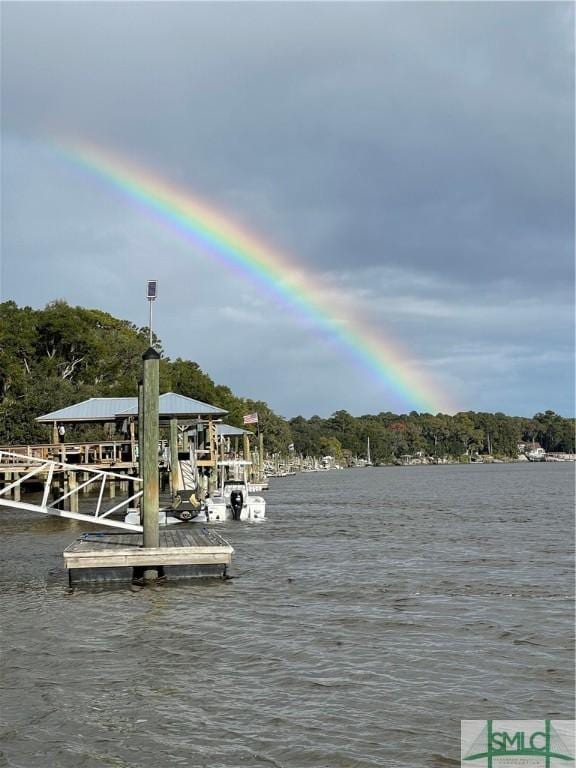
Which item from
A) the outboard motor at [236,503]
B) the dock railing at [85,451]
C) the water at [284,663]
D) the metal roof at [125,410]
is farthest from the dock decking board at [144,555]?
the metal roof at [125,410]

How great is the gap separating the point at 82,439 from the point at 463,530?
42.4 m

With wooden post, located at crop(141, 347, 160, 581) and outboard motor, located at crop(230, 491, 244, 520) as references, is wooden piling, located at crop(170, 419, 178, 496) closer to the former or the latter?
outboard motor, located at crop(230, 491, 244, 520)

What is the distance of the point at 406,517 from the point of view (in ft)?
133

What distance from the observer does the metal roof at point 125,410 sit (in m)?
40.6

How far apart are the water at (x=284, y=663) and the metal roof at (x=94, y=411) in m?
21.9

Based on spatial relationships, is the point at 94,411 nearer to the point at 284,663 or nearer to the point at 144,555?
the point at 144,555

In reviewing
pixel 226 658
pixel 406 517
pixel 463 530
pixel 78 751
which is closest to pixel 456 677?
pixel 226 658

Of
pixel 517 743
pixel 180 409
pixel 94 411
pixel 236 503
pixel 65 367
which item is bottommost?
pixel 517 743

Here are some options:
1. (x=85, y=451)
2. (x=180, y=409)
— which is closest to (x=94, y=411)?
(x=85, y=451)

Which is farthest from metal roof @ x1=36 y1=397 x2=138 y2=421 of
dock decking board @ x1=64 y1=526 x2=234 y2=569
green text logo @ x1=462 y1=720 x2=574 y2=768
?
green text logo @ x1=462 y1=720 x2=574 y2=768

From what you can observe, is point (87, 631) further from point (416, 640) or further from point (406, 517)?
point (406, 517)

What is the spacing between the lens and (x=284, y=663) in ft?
37.2

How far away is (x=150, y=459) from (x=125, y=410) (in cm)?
2548

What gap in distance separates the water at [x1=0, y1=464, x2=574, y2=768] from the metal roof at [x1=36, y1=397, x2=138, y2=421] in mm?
21937
